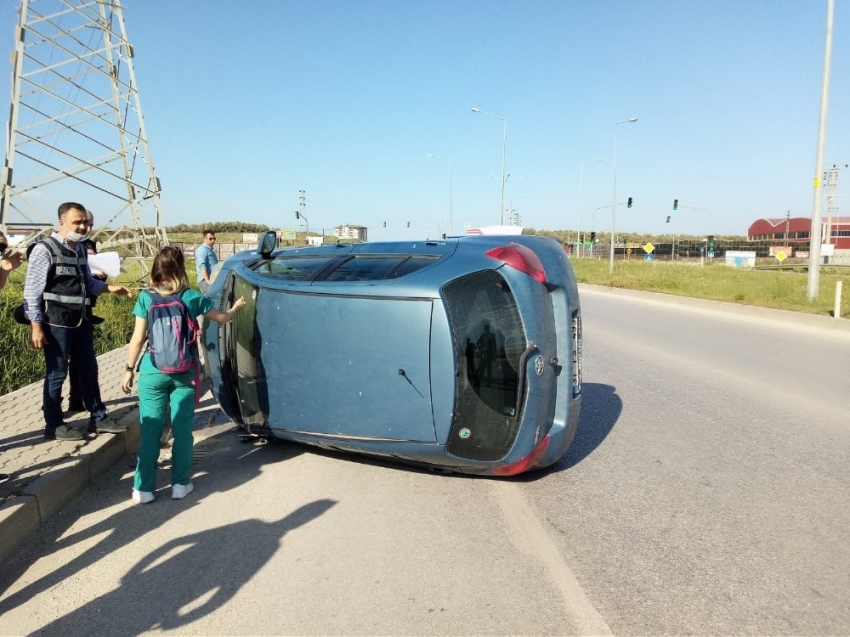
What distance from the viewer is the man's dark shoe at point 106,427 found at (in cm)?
529

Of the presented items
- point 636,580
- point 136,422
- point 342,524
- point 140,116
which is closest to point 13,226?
point 140,116

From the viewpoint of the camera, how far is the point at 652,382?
8.18 m

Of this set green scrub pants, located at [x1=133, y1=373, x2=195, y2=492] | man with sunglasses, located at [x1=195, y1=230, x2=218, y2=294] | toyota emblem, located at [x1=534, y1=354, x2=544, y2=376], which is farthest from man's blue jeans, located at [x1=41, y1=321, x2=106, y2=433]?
man with sunglasses, located at [x1=195, y1=230, x2=218, y2=294]

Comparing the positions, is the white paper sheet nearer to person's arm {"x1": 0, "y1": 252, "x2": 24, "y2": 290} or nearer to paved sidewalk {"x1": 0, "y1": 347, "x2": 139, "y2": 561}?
paved sidewalk {"x1": 0, "y1": 347, "x2": 139, "y2": 561}

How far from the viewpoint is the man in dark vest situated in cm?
489

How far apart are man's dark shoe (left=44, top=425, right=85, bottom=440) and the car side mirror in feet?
6.55

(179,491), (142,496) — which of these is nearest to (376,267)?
(179,491)

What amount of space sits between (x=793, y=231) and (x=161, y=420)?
112012 mm

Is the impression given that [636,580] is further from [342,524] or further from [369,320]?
[369,320]

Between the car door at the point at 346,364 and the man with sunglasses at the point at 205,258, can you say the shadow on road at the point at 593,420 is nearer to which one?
the car door at the point at 346,364

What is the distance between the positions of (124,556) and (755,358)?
9.40 meters

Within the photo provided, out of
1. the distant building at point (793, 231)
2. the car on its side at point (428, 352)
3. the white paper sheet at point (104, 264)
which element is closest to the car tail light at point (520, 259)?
the car on its side at point (428, 352)

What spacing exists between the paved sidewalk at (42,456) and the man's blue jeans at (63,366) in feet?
0.64

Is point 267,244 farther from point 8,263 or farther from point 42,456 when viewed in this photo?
point 42,456
